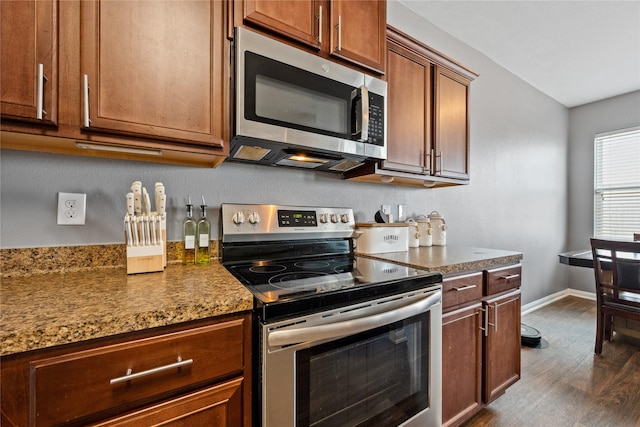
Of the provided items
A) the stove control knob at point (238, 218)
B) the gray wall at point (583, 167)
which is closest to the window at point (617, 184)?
the gray wall at point (583, 167)

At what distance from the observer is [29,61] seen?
2.64 ft

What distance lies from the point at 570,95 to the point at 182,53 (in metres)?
4.76

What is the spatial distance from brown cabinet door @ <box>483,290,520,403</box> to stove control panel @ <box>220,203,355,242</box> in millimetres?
918

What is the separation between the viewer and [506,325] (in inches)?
65.0

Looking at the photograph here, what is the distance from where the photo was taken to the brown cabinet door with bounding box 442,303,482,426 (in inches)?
53.6

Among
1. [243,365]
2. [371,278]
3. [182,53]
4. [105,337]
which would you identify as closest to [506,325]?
[371,278]

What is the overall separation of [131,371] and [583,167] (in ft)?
17.8

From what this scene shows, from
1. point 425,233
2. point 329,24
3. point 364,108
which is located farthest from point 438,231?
point 329,24

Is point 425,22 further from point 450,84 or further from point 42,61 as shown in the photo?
point 42,61

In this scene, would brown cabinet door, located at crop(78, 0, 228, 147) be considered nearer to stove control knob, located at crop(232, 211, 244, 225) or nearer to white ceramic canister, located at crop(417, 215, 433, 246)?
stove control knob, located at crop(232, 211, 244, 225)

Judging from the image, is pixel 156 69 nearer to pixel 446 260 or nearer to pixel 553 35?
pixel 446 260

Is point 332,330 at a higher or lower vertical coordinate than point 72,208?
lower

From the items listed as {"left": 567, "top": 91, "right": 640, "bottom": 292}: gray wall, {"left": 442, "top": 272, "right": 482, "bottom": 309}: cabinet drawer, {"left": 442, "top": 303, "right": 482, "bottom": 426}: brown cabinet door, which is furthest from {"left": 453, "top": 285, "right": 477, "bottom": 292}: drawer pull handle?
{"left": 567, "top": 91, "right": 640, "bottom": 292}: gray wall

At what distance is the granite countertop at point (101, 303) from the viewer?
0.61m
